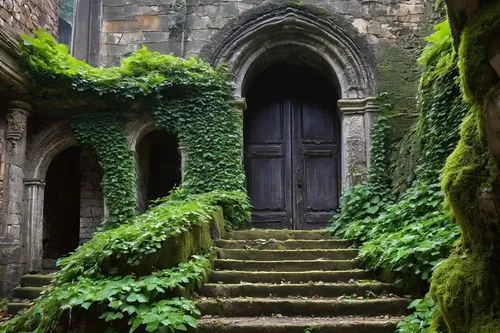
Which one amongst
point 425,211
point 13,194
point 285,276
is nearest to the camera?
point 285,276

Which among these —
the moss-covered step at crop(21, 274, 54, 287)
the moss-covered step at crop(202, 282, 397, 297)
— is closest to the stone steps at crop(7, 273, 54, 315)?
the moss-covered step at crop(21, 274, 54, 287)

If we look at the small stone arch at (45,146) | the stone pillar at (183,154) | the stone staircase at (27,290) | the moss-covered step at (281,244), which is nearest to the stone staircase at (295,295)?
the moss-covered step at (281,244)

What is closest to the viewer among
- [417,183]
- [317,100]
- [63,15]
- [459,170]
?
[459,170]

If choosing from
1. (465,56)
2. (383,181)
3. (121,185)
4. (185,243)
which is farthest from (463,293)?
(121,185)

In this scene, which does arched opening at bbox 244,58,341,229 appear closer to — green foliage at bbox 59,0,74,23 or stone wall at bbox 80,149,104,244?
stone wall at bbox 80,149,104,244

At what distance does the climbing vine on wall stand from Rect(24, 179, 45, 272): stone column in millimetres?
1121

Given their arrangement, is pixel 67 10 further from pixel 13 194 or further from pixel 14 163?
pixel 13 194

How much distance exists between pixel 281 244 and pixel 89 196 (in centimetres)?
465

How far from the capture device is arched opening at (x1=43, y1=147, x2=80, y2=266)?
10516mm

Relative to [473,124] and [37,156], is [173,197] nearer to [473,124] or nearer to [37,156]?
[37,156]

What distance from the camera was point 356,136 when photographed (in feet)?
29.6

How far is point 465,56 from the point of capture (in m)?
2.61

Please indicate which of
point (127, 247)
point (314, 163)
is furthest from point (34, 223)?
point (314, 163)

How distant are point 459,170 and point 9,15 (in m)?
7.01
